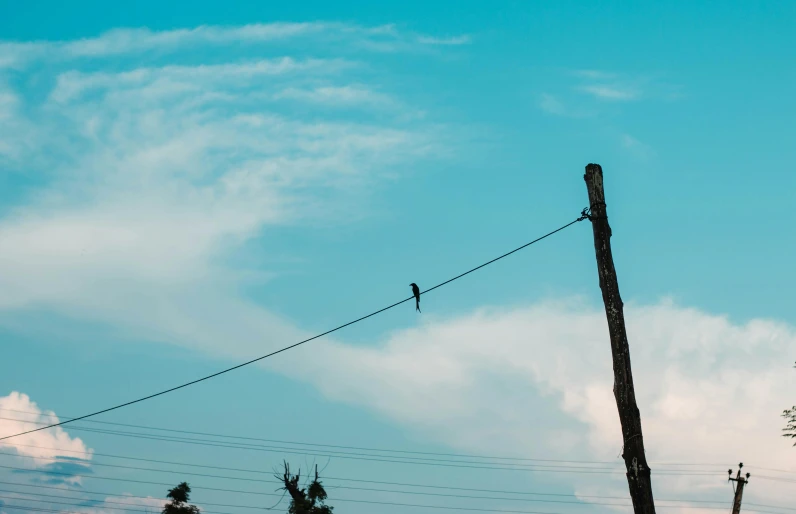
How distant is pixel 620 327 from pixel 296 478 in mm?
33875

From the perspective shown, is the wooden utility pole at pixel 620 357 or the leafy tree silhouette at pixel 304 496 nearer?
the wooden utility pole at pixel 620 357

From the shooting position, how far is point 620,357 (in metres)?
14.1

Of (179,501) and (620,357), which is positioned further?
(179,501)

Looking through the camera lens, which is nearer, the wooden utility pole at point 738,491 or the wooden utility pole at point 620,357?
the wooden utility pole at point 620,357

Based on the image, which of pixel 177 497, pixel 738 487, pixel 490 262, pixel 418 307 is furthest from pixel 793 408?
pixel 177 497

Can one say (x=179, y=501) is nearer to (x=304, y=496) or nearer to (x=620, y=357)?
(x=304, y=496)

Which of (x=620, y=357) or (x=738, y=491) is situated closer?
(x=620, y=357)

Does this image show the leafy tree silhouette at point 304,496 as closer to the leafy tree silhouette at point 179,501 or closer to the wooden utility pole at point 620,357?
the leafy tree silhouette at point 179,501

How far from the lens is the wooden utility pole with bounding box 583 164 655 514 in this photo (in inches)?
532

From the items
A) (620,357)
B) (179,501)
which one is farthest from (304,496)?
(620,357)

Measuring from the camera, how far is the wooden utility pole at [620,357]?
13.5 m

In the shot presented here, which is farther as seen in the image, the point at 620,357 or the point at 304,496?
the point at 304,496

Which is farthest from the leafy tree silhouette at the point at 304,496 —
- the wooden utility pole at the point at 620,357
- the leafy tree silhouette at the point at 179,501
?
the wooden utility pole at the point at 620,357

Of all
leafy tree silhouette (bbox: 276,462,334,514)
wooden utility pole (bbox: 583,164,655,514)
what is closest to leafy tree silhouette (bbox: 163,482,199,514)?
leafy tree silhouette (bbox: 276,462,334,514)
